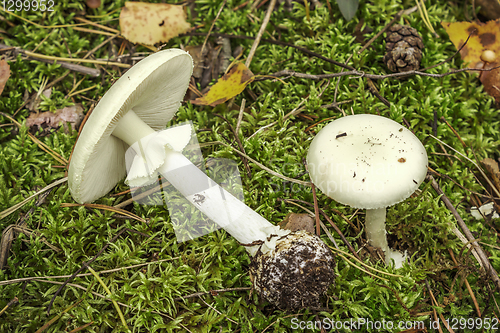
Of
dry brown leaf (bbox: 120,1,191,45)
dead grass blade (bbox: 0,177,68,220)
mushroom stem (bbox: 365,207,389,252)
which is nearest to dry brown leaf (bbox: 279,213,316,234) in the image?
mushroom stem (bbox: 365,207,389,252)

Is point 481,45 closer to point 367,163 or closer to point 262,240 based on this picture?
point 367,163

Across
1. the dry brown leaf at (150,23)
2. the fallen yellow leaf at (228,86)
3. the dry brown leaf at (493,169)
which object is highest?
the dry brown leaf at (150,23)

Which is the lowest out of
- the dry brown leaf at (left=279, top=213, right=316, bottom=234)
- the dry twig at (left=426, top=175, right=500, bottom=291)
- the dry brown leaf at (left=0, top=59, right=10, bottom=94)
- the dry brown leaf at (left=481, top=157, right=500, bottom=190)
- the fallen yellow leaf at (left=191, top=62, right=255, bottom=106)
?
the dry twig at (left=426, top=175, right=500, bottom=291)

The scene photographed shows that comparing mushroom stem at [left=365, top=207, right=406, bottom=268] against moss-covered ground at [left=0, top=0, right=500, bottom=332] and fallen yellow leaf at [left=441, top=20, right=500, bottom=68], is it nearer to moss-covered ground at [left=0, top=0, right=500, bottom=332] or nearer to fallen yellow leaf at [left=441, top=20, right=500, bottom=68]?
moss-covered ground at [left=0, top=0, right=500, bottom=332]

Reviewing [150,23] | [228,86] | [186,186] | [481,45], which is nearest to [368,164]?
[186,186]

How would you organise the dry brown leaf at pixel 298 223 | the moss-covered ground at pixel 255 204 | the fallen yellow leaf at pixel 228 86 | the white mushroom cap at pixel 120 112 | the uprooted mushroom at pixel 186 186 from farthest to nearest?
the fallen yellow leaf at pixel 228 86, the dry brown leaf at pixel 298 223, the moss-covered ground at pixel 255 204, the uprooted mushroom at pixel 186 186, the white mushroom cap at pixel 120 112

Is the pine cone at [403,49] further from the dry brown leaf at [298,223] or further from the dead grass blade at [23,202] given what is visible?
the dead grass blade at [23,202]

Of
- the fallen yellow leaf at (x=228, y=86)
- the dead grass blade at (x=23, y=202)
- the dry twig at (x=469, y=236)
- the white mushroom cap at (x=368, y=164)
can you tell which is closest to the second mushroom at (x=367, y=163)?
the white mushroom cap at (x=368, y=164)
